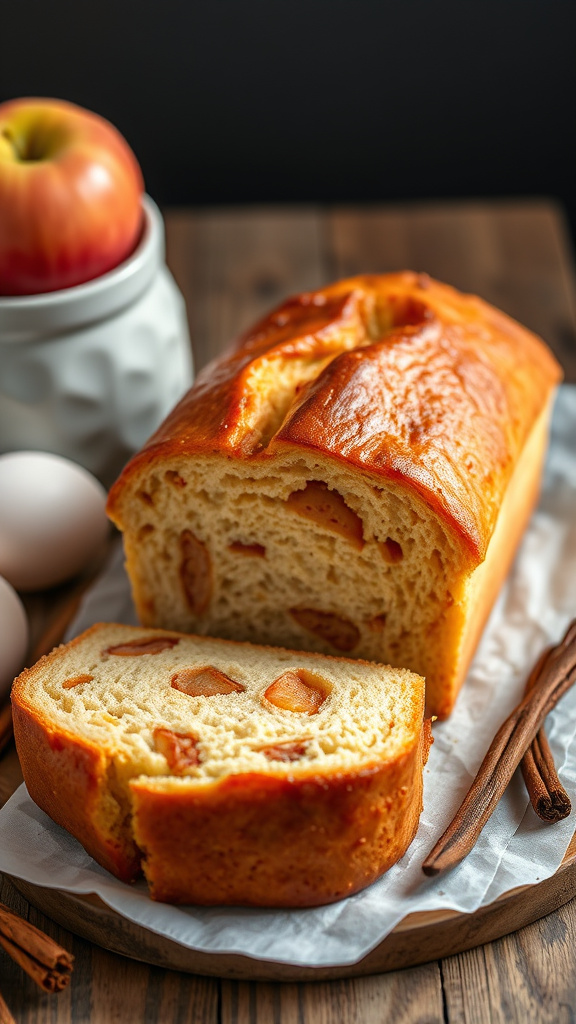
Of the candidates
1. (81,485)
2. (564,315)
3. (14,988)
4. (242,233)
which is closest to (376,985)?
(14,988)

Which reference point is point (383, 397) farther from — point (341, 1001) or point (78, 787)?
point (341, 1001)

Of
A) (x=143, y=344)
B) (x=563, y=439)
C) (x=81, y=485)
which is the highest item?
(x=143, y=344)

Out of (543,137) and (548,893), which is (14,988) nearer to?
(548,893)

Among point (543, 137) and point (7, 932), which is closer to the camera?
point (7, 932)

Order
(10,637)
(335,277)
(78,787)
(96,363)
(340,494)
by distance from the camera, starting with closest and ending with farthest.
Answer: (78,787)
(340,494)
(10,637)
(96,363)
(335,277)

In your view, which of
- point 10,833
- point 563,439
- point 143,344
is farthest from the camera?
point 563,439

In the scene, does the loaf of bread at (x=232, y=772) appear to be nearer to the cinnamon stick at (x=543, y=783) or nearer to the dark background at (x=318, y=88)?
the cinnamon stick at (x=543, y=783)

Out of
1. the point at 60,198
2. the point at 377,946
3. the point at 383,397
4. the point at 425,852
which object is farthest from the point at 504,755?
the point at 60,198
